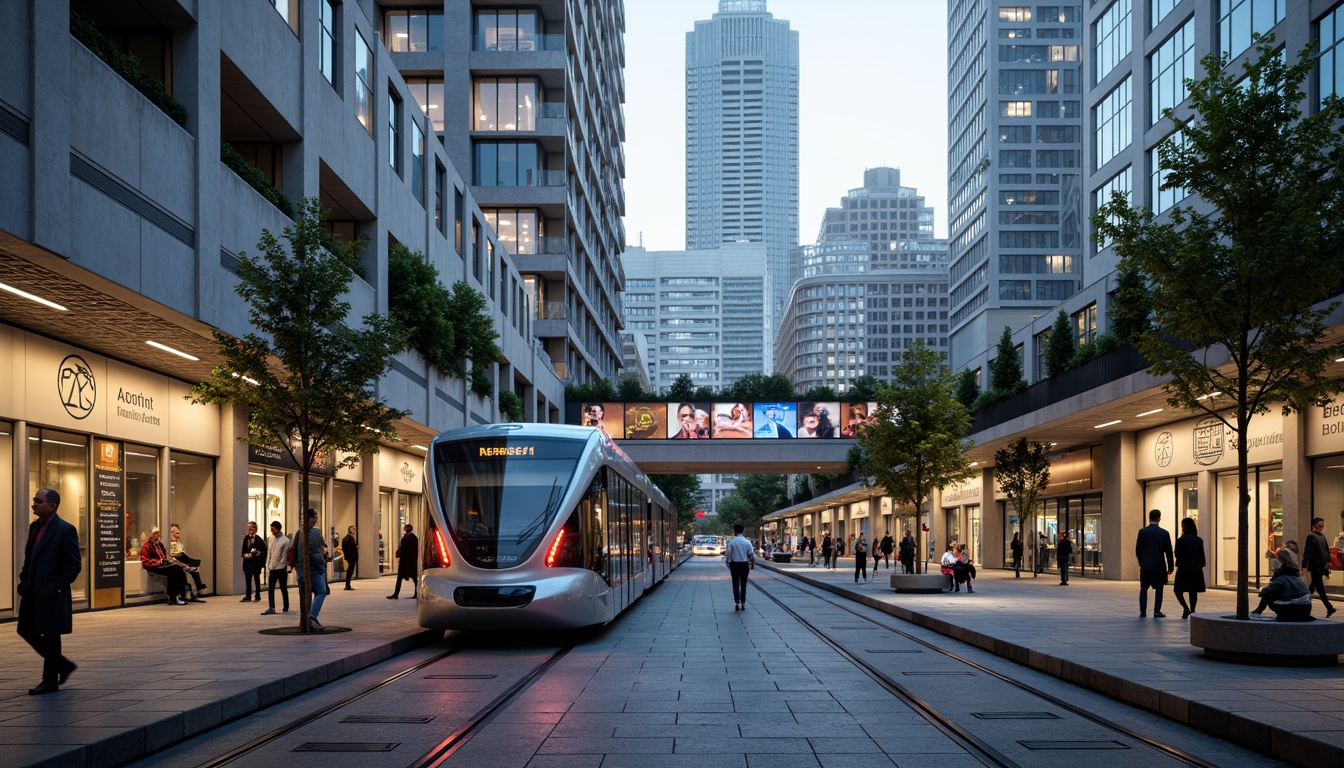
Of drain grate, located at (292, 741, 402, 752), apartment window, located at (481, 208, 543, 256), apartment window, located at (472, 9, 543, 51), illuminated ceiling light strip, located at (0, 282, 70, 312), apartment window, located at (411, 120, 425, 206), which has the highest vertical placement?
apartment window, located at (472, 9, 543, 51)

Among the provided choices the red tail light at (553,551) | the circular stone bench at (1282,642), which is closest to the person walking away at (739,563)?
the red tail light at (553,551)

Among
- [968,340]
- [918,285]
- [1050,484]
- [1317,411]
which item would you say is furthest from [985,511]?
[918,285]

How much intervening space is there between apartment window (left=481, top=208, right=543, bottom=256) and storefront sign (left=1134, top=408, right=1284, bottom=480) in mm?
35699

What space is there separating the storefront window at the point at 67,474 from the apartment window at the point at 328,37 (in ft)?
31.7

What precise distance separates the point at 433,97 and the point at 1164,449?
41351 mm

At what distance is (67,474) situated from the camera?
19531 mm

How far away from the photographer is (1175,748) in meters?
8.25

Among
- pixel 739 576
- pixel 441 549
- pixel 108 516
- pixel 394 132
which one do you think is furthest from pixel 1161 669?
pixel 394 132

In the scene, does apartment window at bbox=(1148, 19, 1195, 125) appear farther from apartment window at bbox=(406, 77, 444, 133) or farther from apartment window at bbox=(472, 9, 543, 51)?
apartment window at bbox=(406, 77, 444, 133)

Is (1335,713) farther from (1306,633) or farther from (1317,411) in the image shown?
(1317,411)

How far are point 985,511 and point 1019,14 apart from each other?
72.9 m

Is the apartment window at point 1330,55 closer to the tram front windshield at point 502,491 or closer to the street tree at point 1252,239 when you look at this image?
the street tree at point 1252,239

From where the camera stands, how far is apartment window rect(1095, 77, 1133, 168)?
145 feet

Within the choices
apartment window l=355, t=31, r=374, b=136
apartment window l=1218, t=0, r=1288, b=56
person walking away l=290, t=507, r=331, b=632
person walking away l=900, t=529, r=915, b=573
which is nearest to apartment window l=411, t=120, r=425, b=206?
apartment window l=355, t=31, r=374, b=136
